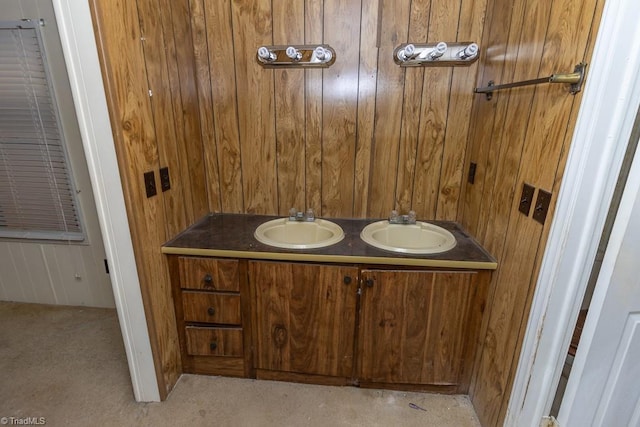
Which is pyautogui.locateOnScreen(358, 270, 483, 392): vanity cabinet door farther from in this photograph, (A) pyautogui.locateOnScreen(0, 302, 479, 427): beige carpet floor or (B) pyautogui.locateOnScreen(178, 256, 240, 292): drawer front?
(B) pyautogui.locateOnScreen(178, 256, 240, 292): drawer front

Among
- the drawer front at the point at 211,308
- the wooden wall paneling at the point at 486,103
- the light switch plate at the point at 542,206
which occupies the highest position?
the wooden wall paneling at the point at 486,103

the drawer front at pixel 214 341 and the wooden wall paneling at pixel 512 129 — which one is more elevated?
the wooden wall paneling at pixel 512 129

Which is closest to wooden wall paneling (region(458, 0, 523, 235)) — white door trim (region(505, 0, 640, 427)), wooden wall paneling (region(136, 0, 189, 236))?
white door trim (region(505, 0, 640, 427))

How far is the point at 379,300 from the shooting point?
150 cm

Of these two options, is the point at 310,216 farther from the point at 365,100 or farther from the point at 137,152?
the point at 137,152

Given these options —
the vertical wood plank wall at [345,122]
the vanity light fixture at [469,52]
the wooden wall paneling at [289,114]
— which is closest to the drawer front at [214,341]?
the vertical wood plank wall at [345,122]


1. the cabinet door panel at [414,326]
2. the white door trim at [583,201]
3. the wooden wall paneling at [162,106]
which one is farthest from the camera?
the cabinet door panel at [414,326]

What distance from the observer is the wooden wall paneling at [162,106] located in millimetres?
1354

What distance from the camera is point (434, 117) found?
5.73 ft

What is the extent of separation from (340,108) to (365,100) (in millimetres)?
145

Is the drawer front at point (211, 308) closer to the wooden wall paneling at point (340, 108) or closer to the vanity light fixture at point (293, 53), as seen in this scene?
the wooden wall paneling at point (340, 108)

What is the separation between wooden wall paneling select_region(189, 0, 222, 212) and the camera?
1712mm

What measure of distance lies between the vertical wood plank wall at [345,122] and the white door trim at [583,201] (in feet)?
0.25

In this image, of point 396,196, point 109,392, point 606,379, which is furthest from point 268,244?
point 606,379
